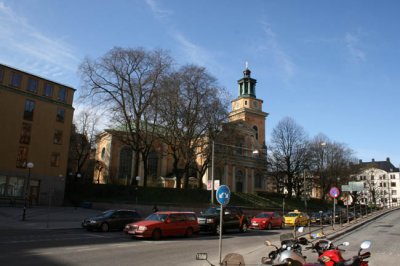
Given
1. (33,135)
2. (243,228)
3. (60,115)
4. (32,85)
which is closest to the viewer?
(243,228)

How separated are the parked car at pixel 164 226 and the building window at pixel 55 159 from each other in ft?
92.8

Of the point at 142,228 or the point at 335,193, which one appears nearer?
the point at 142,228

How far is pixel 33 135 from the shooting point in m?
42.8

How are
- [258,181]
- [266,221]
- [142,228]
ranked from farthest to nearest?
[258,181] → [266,221] → [142,228]

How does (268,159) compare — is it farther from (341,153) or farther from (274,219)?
(274,219)

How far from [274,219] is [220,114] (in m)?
18.5

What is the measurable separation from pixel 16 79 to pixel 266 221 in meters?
32.0

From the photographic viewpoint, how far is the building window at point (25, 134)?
137ft

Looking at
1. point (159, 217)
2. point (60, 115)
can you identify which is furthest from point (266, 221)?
point (60, 115)

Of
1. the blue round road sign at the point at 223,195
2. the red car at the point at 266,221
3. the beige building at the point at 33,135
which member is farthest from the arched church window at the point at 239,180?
the blue round road sign at the point at 223,195

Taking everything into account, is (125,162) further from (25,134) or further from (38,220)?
(38,220)

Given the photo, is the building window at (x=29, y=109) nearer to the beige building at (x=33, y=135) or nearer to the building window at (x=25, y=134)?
the beige building at (x=33, y=135)

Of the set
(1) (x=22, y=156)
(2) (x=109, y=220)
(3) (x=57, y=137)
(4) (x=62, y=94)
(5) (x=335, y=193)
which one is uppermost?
(4) (x=62, y=94)

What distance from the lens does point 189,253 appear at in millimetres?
13508
